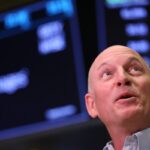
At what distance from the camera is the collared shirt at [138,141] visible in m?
1.40

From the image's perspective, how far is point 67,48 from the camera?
2400 millimetres

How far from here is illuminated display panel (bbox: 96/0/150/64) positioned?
Answer: 2.33 metres

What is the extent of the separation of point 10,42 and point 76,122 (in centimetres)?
50

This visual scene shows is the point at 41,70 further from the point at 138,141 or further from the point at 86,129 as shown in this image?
the point at 138,141

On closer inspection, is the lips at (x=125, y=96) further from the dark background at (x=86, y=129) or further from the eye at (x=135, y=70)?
the dark background at (x=86, y=129)

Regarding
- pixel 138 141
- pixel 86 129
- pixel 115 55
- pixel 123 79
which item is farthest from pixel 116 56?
pixel 86 129

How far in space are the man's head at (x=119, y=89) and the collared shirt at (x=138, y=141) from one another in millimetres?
49

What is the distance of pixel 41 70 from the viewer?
2416 mm

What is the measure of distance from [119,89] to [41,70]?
3.19 feet

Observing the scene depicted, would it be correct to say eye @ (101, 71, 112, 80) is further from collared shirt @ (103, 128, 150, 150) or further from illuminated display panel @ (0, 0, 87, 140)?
illuminated display panel @ (0, 0, 87, 140)

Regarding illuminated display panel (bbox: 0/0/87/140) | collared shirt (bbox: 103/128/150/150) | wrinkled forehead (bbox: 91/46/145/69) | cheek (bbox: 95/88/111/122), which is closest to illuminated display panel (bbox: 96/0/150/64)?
illuminated display panel (bbox: 0/0/87/140)

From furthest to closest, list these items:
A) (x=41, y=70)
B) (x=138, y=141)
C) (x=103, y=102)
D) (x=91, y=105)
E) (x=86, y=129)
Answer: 1. (x=41, y=70)
2. (x=86, y=129)
3. (x=91, y=105)
4. (x=103, y=102)
5. (x=138, y=141)

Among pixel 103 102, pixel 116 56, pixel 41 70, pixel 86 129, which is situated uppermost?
pixel 116 56

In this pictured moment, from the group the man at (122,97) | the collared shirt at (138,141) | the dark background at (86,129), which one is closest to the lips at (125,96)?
the man at (122,97)
